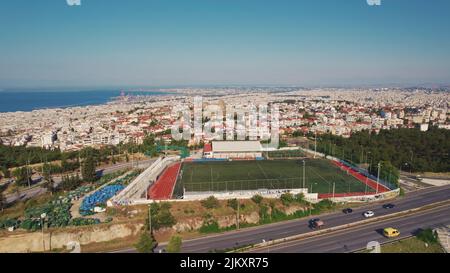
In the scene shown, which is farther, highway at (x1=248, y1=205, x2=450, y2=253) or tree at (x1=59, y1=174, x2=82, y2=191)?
tree at (x1=59, y1=174, x2=82, y2=191)

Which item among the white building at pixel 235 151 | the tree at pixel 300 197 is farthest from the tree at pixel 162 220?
the white building at pixel 235 151

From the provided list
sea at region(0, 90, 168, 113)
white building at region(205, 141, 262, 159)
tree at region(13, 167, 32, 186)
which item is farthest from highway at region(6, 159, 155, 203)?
sea at region(0, 90, 168, 113)

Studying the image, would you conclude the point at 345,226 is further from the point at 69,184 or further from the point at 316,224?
the point at 69,184

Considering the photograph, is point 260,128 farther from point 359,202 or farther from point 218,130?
point 359,202

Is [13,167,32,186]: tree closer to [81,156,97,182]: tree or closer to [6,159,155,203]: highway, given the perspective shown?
[6,159,155,203]: highway

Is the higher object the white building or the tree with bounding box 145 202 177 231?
the white building

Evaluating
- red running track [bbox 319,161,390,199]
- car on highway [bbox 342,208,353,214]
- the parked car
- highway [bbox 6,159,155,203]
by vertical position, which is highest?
red running track [bbox 319,161,390,199]

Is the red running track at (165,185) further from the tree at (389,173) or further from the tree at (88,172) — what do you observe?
the tree at (389,173)
